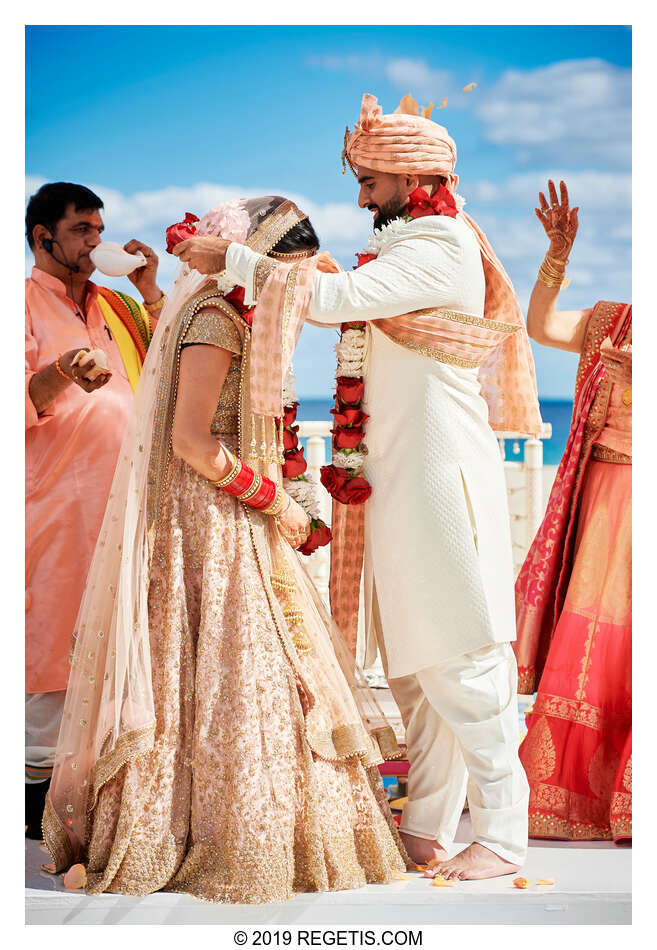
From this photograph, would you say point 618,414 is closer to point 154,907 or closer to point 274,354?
point 274,354

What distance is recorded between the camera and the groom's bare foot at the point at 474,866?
2807 millimetres

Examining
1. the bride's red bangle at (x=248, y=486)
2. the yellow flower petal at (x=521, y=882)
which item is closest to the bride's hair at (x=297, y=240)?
the bride's red bangle at (x=248, y=486)

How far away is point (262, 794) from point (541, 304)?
6.10 feet

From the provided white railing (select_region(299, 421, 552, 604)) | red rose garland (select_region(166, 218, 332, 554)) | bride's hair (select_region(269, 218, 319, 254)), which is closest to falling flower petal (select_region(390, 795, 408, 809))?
red rose garland (select_region(166, 218, 332, 554))

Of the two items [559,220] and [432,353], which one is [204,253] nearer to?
[432,353]

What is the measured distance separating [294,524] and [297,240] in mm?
818

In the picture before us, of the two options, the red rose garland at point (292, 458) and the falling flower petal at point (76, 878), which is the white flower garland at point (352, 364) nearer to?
the red rose garland at point (292, 458)

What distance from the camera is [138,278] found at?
3.55m

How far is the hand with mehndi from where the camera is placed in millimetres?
3346

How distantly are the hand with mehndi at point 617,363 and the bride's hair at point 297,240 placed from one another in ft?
3.47

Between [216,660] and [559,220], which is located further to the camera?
[559,220]

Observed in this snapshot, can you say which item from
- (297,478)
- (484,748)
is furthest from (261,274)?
(484,748)

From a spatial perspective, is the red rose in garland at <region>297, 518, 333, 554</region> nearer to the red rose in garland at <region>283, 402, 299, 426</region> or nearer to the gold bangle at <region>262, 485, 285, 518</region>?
the gold bangle at <region>262, 485, 285, 518</region>

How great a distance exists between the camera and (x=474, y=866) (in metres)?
2.82
